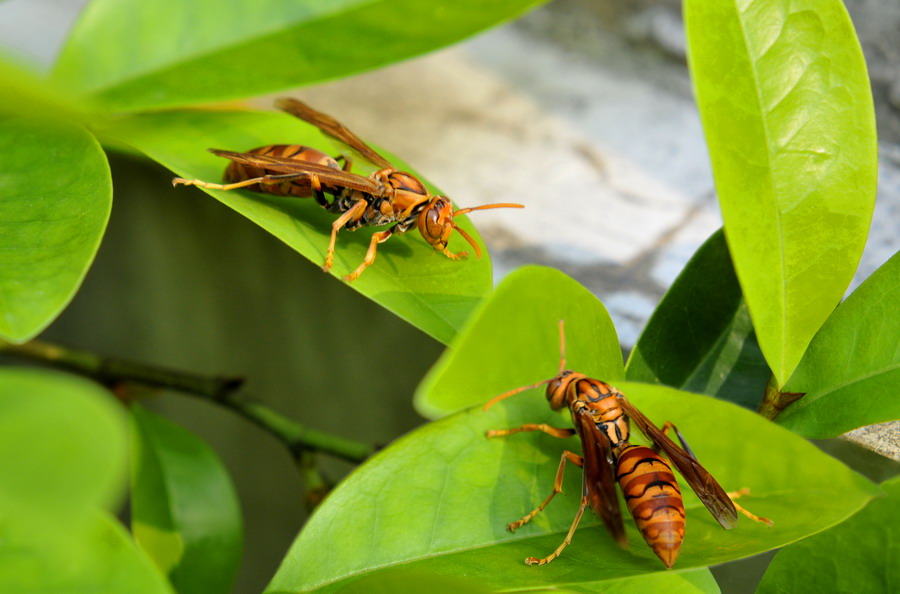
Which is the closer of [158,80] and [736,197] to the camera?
[736,197]

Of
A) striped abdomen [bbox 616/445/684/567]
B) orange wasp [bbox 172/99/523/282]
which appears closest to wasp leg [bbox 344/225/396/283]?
orange wasp [bbox 172/99/523/282]

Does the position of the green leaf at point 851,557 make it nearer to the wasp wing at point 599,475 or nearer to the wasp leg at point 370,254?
the wasp wing at point 599,475

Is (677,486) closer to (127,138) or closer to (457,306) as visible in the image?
(457,306)

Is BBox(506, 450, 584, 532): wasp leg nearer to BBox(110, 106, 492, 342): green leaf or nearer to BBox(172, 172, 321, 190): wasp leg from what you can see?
BBox(110, 106, 492, 342): green leaf

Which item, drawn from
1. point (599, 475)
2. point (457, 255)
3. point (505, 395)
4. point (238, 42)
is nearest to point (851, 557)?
point (599, 475)

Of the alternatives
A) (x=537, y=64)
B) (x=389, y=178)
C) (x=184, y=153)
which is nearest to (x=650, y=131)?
(x=537, y=64)

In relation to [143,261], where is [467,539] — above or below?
above

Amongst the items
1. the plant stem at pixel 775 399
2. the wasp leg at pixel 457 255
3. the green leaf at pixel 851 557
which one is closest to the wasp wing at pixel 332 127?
the wasp leg at pixel 457 255
